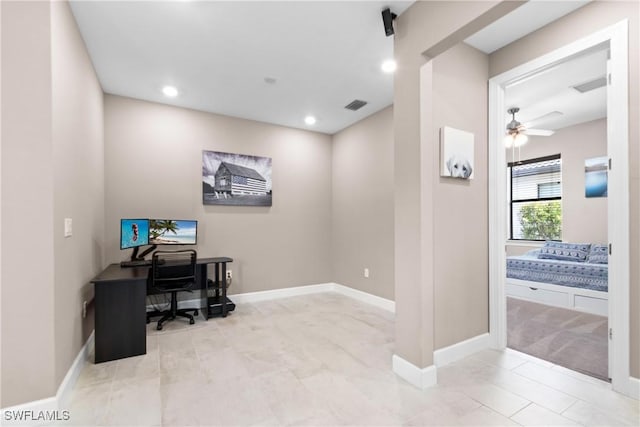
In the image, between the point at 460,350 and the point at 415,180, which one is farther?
the point at 460,350

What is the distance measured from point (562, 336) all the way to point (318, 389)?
269cm

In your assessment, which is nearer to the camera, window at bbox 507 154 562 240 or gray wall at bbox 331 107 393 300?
gray wall at bbox 331 107 393 300

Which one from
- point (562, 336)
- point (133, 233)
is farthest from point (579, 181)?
point (133, 233)

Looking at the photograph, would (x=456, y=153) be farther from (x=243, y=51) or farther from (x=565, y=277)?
(x=565, y=277)

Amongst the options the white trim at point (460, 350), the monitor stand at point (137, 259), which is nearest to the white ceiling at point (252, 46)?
the monitor stand at point (137, 259)

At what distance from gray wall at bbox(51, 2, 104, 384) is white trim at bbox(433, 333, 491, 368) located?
2.69 metres

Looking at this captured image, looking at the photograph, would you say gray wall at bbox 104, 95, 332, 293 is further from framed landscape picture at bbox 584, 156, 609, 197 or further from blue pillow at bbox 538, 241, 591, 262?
framed landscape picture at bbox 584, 156, 609, 197

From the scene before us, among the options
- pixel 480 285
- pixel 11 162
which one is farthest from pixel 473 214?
pixel 11 162

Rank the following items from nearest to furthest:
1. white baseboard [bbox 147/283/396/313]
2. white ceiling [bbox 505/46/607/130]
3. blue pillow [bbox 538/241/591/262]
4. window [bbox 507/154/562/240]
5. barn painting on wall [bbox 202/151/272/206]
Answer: white ceiling [bbox 505/46/607/130] < white baseboard [bbox 147/283/396/313] < barn painting on wall [bbox 202/151/272/206] < blue pillow [bbox 538/241/591/262] < window [bbox 507/154/562/240]

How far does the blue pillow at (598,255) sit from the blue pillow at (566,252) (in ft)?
0.27

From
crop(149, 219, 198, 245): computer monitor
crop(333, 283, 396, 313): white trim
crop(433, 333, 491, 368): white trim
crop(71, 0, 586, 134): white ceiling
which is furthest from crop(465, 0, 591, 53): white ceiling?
crop(149, 219, 198, 245): computer monitor

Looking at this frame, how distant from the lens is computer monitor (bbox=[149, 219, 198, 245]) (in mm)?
3559

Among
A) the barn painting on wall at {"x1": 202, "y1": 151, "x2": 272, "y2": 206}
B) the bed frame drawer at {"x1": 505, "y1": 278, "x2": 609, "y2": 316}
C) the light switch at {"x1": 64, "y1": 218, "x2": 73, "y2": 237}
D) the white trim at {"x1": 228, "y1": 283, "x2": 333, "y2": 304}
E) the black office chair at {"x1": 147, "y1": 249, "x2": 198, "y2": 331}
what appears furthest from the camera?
the white trim at {"x1": 228, "y1": 283, "x2": 333, "y2": 304}

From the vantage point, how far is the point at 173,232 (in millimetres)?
Result: 3695
